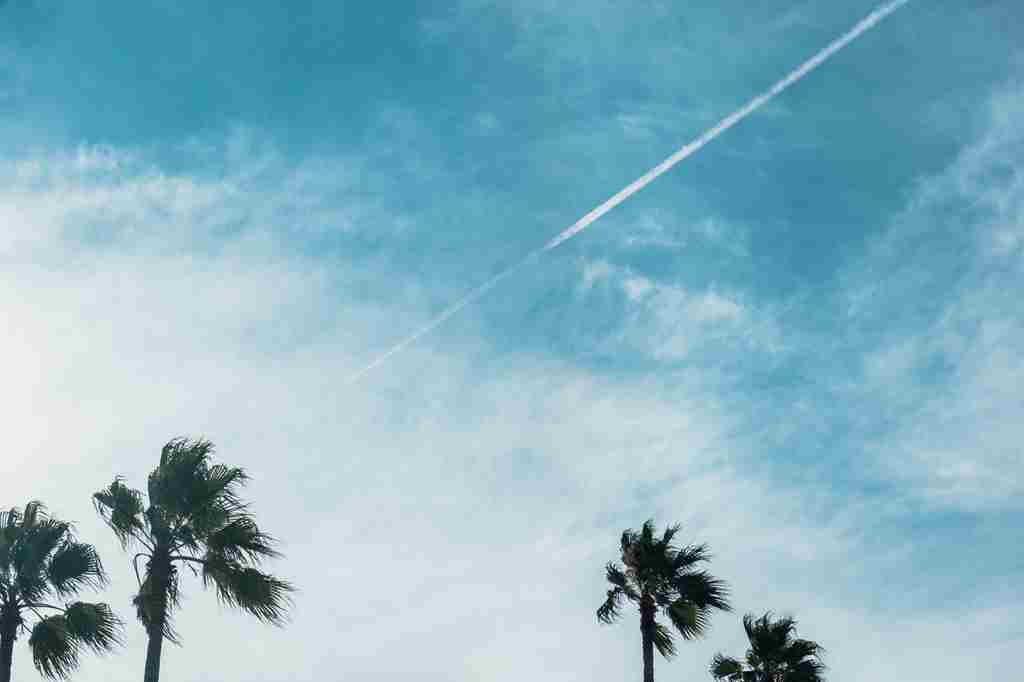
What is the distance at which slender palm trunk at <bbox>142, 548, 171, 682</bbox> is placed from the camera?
2464 centimetres

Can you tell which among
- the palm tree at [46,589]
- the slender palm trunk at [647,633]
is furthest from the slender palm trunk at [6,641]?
the slender palm trunk at [647,633]

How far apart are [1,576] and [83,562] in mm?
2031

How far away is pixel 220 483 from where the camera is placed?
87.7ft

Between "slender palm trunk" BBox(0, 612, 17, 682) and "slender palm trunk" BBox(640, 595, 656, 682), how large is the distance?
18.6 metres

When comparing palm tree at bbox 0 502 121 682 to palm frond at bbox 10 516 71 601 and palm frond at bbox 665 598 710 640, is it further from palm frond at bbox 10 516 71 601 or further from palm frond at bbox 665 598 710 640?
palm frond at bbox 665 598 710 640

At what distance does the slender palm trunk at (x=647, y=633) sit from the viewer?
33938 millimetres

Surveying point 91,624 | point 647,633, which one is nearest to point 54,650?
point 91,624

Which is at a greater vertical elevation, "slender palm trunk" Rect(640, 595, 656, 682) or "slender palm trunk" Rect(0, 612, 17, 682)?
"slender palm trunk" Rect(640, 595, 656, 682)

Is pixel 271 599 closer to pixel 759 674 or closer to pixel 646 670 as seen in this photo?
pixel 646 670

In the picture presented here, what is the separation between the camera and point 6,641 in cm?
2720

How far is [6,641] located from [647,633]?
19.3m

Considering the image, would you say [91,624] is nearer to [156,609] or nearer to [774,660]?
[156,609]

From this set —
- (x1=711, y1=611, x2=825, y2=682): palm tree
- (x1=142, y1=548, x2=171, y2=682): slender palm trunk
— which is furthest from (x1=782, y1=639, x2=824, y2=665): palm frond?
(x1=142, y1=548, x2=171, y2=682): slender palm trunk

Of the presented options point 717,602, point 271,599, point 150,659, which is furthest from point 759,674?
point 150,659
